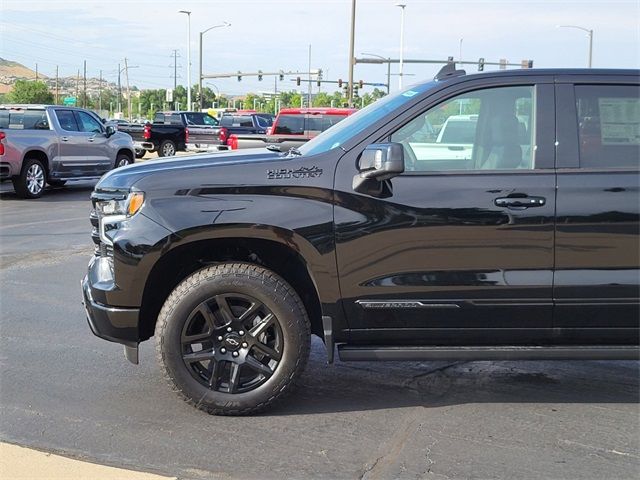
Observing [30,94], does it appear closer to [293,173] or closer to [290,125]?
[290,125]

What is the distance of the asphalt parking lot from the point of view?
143 inches

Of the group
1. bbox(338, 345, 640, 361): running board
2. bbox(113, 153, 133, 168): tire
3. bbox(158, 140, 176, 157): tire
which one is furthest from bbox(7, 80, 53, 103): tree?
bbox(338, 345, 640, 361): running board

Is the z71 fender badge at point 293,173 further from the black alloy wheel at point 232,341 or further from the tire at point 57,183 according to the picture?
the tire at point 57,183

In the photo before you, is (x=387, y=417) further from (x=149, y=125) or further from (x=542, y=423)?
(x=149, y=125)

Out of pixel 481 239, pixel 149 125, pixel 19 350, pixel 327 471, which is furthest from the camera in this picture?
pixel 149 125

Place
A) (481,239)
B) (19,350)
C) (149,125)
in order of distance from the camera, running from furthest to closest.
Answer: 1. (149,125)
2. (19,350)
3. (481,239)

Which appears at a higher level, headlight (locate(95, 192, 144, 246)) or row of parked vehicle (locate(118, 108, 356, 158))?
row of parked vehicle (locate(118, 108, 356, 158))

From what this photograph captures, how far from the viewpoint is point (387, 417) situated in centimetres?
422

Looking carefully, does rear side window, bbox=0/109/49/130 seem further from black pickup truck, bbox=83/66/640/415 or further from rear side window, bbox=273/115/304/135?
black pickup truck, bbox=83/66/640/415

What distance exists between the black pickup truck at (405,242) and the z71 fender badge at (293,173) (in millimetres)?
11

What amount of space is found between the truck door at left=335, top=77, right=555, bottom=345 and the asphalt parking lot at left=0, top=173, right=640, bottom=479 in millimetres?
530

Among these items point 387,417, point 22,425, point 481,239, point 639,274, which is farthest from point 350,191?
point 22,425

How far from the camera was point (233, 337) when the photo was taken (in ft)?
13.6

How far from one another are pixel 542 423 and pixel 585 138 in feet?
5.46
